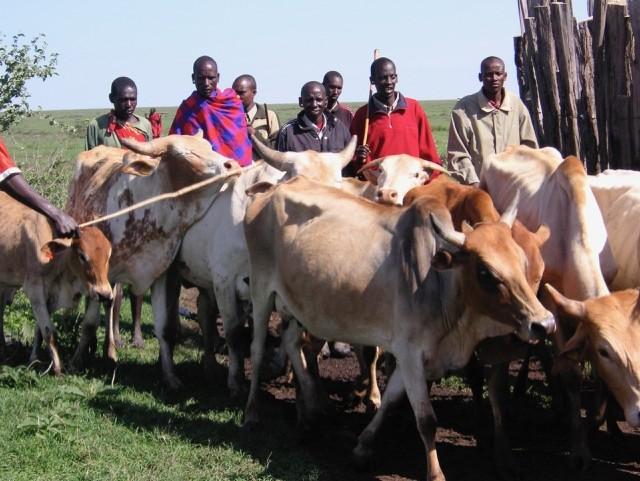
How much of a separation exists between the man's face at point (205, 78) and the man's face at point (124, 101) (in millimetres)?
1227

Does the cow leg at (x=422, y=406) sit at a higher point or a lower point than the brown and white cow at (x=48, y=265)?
lower

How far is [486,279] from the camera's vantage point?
5668mm

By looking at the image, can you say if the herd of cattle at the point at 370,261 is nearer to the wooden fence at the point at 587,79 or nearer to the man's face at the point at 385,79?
the man's face at the point at 385,79

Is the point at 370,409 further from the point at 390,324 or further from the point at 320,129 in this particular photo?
the point at 320,129

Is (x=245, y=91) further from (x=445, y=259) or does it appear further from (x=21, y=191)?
(x=445, y=259)

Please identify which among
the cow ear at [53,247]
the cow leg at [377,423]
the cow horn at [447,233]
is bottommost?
the cow leg at [377,423]

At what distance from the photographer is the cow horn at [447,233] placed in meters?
5.79

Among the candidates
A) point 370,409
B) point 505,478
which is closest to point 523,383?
point 370,409

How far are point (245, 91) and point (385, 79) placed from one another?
120 inches

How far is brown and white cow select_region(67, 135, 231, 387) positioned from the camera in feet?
27.3

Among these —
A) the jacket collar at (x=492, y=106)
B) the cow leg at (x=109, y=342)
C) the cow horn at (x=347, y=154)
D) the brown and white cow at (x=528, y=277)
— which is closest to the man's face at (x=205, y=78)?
the cow horn at (x=347, y=154)

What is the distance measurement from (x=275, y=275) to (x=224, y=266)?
1.05 metres

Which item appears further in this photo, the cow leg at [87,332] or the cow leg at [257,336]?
the cow leg at [87,332]

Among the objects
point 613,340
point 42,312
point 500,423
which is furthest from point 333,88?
point 613,340
